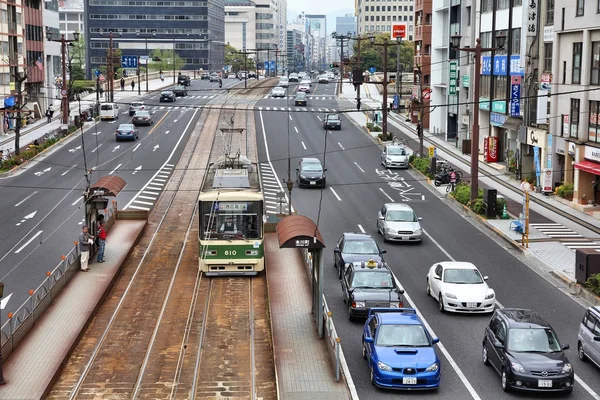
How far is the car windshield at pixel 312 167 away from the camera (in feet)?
180

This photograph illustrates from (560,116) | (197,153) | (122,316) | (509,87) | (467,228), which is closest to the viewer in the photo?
(122,316)

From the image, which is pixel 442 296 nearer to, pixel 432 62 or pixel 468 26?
pixel 468 26

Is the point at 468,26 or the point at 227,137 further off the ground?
the point at 468,26

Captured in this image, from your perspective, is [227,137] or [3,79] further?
[3,79]

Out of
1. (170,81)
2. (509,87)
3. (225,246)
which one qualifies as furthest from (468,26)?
(170,81)

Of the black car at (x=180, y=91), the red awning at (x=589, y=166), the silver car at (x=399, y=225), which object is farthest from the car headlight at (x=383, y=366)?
the black car at (x=180, y=91)

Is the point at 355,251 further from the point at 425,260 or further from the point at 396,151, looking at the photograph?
the point at 396,151

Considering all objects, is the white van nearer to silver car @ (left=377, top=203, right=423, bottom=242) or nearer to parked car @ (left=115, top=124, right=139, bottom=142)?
parked car @ (left=115, top=124, right=139, bottom=142)

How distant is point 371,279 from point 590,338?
24.1ft

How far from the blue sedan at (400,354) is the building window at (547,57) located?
35.5 m

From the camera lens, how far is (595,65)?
47.2 metres

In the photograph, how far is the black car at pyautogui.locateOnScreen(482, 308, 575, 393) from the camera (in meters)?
20.6

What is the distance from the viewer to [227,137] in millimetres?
73375

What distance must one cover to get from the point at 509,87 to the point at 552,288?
106ft
